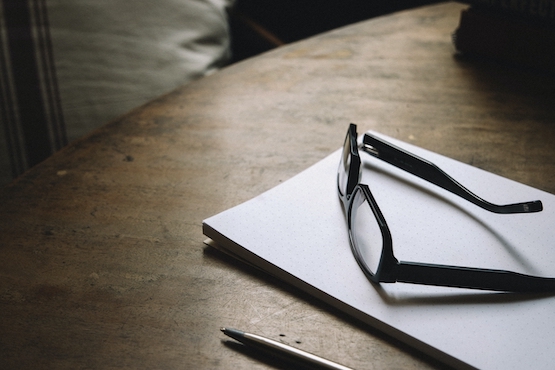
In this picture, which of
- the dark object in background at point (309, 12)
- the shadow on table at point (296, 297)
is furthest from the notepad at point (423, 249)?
the dark object in background at point (309, 12)

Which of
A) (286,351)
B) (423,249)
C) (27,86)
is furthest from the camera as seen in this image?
(27,86)

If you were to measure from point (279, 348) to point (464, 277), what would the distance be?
0.55 ft

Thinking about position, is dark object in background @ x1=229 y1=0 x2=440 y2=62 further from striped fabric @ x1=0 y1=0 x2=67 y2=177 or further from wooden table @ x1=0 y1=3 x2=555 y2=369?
striped fabric @ x1=0 y1=0 x2=67 y2=177

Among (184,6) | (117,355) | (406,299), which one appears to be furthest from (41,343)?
(184,6)

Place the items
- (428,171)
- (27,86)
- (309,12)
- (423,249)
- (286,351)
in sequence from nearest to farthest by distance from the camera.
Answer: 1. (286,351)
2. (423,249)
3. (428,171)
4. (27,86)
5. (309,12)

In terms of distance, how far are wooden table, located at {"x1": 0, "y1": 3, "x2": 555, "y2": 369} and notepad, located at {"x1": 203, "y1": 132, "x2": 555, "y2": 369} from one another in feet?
0.07

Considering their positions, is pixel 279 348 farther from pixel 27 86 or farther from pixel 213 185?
pixel 27 86

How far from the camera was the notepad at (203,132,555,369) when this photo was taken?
382mm

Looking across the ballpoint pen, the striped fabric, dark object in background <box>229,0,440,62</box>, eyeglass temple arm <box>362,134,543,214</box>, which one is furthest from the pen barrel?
dark object in background <box>229,0,440,62</box>

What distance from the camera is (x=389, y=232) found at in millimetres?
414

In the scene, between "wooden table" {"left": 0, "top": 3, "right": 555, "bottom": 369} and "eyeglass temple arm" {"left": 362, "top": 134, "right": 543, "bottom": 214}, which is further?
"eyeglass temple arm" {"left": 362, "top": 134, "right": 543, "bottom": 214}

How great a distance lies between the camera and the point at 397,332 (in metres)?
0.39

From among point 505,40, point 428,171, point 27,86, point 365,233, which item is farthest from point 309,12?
point 365,233

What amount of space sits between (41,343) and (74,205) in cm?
20
